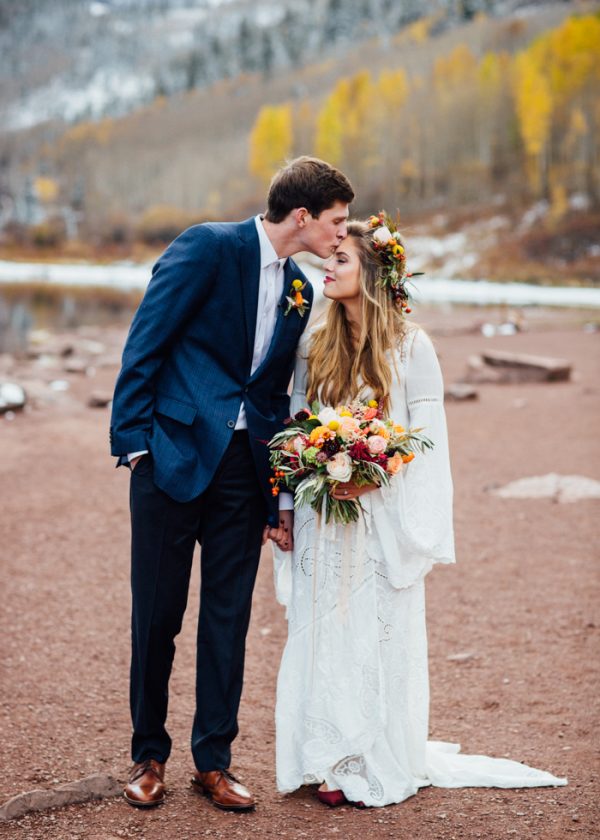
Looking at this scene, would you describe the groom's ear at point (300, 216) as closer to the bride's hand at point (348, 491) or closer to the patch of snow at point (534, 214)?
the bride's hand at point (348, 491)

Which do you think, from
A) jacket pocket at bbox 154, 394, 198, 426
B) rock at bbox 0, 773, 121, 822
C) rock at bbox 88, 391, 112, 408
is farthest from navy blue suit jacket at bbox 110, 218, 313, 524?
rock at bbox 88, 391, 112, 408

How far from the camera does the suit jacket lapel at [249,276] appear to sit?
3.99m

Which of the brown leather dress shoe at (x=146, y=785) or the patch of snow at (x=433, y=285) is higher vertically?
the brown leather dress shoe at (x=146, y=785)

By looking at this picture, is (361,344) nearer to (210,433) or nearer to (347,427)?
(347,427)

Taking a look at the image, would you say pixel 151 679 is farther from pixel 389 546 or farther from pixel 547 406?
pixel 547 406

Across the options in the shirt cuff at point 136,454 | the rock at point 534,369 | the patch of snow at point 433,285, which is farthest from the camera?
the patch of snow at point 433,285

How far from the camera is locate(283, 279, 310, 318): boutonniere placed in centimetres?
410

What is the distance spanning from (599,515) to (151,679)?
20.4 ft

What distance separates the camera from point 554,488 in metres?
10.2

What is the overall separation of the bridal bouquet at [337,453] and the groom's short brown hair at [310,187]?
0.82 metres

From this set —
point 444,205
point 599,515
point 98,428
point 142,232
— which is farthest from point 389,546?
point 142,232

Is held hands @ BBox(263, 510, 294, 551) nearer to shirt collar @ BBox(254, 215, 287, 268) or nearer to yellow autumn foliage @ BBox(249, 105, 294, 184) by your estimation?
shirt collar @ BBox(254, 215, 287, 268)

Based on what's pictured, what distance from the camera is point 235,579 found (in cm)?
409

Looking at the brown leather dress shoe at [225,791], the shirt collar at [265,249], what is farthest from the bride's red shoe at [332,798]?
the shirt collar at [265,249]
